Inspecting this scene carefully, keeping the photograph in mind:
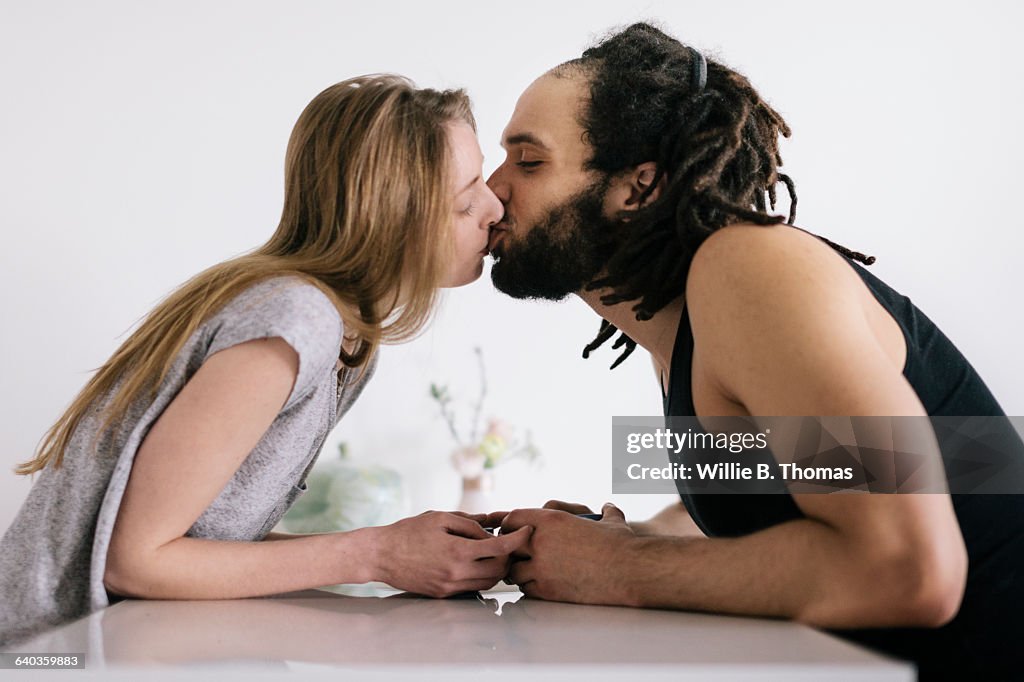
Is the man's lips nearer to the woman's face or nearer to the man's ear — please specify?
the woman's face

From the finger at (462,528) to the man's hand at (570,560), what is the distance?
0.17ft

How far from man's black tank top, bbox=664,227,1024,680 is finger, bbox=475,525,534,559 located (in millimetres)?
228

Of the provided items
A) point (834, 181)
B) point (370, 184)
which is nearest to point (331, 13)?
point (834, 181)

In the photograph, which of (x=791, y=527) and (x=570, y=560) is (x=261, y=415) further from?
(x=791, y=527)

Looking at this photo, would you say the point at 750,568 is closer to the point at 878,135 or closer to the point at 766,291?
the point at 766,291

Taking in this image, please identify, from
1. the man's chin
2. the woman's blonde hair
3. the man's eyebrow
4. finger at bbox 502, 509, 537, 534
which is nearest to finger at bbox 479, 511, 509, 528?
finger at bbox 502, 509, 537, 534

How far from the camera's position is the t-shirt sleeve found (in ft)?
3.23

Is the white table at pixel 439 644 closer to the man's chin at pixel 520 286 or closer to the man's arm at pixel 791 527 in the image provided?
the man's arm at pixel 791 527

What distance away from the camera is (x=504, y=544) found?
42.4 inches

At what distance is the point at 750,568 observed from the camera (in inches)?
36.5

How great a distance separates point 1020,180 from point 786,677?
272cm

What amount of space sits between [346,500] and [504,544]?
1.56 meters

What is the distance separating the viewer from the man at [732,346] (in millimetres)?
852

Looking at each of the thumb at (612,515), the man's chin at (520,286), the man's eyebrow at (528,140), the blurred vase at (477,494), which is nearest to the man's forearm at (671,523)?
the thumb at (612,515)
